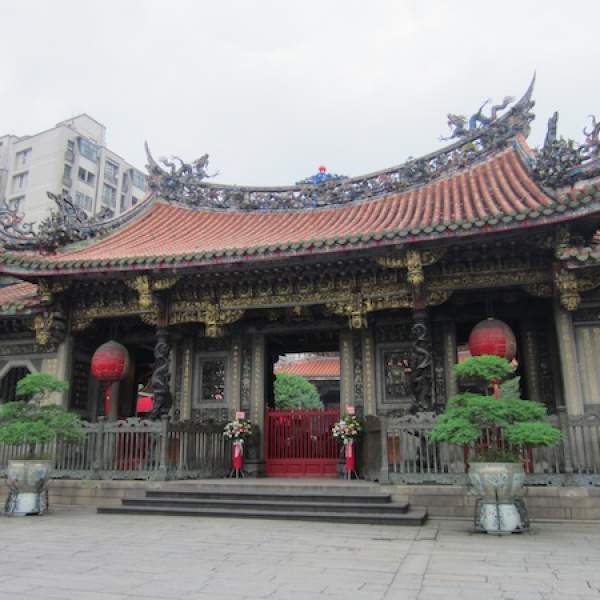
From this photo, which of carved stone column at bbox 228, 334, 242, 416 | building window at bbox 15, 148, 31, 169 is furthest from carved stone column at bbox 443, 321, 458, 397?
building window at bbox 15, 148, 31, 169

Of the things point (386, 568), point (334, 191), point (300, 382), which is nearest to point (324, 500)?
point (386, 568)

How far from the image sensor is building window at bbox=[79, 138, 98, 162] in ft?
149

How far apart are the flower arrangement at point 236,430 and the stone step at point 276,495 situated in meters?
1.86

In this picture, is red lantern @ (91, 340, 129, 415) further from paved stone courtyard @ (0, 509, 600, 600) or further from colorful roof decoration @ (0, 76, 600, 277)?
paved stone courtyard @ (0, 509, 600, 600)

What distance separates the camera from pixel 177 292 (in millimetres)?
10992

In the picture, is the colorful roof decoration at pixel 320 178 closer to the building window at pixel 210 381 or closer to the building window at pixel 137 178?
the building window at pixel 210 381

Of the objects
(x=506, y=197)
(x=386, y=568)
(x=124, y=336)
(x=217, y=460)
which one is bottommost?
(x=386, y=568)

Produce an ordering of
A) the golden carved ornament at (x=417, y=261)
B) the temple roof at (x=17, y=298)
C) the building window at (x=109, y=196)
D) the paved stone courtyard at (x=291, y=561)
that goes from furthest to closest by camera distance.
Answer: the building window at (x=109, y=196)
the temple roof at (x=17, y=298)
the golden carved ornament at (x=417, y=261)
the paved stone courtyard at (x=291, y=561)

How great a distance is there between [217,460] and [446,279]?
509 cm

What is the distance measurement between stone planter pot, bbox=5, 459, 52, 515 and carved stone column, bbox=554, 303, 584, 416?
298 inches

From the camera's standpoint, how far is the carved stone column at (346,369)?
11.0 meters

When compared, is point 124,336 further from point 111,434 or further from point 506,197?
point 506,197

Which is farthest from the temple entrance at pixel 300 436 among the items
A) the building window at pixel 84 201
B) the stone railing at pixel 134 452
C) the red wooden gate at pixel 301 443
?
the building window at pixel 84 201

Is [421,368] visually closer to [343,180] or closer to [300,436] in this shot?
[300,436]
